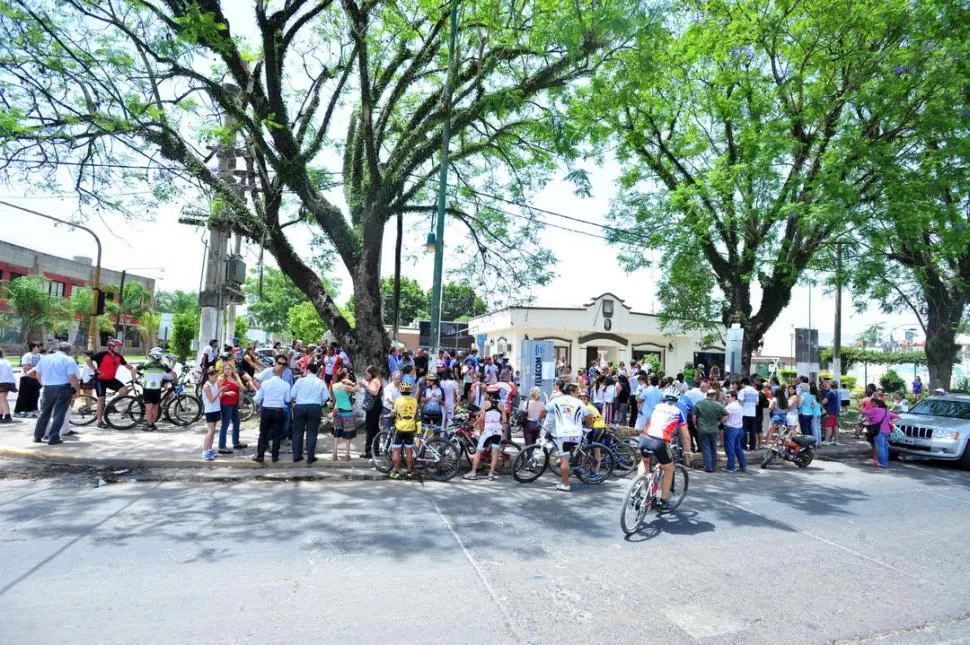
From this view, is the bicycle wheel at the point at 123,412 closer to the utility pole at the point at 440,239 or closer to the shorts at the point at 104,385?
the shorts at the point at 104,385

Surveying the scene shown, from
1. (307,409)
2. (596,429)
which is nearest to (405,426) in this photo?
(307,409)

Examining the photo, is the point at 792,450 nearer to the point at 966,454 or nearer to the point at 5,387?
the point at 966,454

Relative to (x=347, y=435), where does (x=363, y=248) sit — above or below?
above

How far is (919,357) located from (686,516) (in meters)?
43.5

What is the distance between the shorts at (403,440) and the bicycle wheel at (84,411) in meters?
7.89

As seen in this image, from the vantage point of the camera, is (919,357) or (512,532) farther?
(919,357)

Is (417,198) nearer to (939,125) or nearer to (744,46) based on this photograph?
(744,46)

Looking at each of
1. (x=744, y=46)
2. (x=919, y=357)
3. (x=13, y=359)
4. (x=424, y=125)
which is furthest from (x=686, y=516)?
(x=13, y=359)

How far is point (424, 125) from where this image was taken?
43.7 feet

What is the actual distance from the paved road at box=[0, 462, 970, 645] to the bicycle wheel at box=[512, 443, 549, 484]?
37.3 inches

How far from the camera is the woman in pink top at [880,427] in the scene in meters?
12.3

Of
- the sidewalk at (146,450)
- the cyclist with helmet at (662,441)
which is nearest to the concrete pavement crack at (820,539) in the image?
the cyclist with helmet at (662,441)

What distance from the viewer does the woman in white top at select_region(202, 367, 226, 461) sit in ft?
32.0

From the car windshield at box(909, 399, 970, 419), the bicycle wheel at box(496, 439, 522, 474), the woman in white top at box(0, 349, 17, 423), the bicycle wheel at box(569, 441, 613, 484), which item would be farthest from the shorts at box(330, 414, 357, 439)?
the car windshield at box(909, 399, 970, 419)
